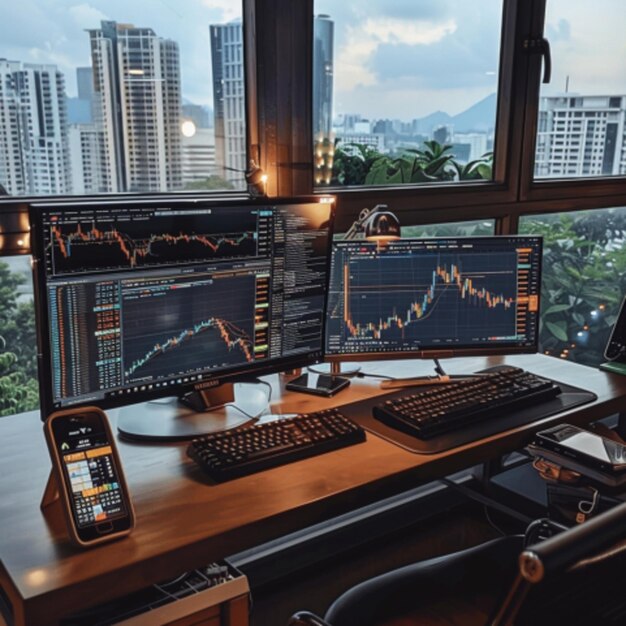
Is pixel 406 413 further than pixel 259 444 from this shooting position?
Yes

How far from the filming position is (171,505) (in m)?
1.33

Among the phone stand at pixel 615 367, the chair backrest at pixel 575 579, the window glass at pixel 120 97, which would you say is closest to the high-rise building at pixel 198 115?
the window glass at pixel 120 97

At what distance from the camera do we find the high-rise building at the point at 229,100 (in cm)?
207

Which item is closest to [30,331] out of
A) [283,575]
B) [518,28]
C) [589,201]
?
[283,575]

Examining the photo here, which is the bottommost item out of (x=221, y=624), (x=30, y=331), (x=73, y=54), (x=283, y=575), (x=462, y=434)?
(x=283, y=575)

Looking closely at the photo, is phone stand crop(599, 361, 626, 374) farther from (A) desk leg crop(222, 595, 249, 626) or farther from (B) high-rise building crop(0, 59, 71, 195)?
(B) high-rise building crop(0, 59, 71, 195)

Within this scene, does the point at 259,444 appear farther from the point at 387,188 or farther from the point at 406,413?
the point at 387,188

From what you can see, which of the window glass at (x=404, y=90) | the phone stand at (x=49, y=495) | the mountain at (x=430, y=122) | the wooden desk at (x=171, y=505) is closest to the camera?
the wooden desk at (x=171, y=505)

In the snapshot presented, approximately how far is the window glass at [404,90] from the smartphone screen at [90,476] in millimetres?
1246

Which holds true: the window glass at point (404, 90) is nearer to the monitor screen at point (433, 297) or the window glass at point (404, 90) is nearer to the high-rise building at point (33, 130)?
the monitor screen at point (433, 297)

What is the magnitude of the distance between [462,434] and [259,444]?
1.54ft

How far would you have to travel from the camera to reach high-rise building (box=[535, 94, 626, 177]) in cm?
280

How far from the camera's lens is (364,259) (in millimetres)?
1932

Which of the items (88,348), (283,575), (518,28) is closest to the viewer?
(88,348)
